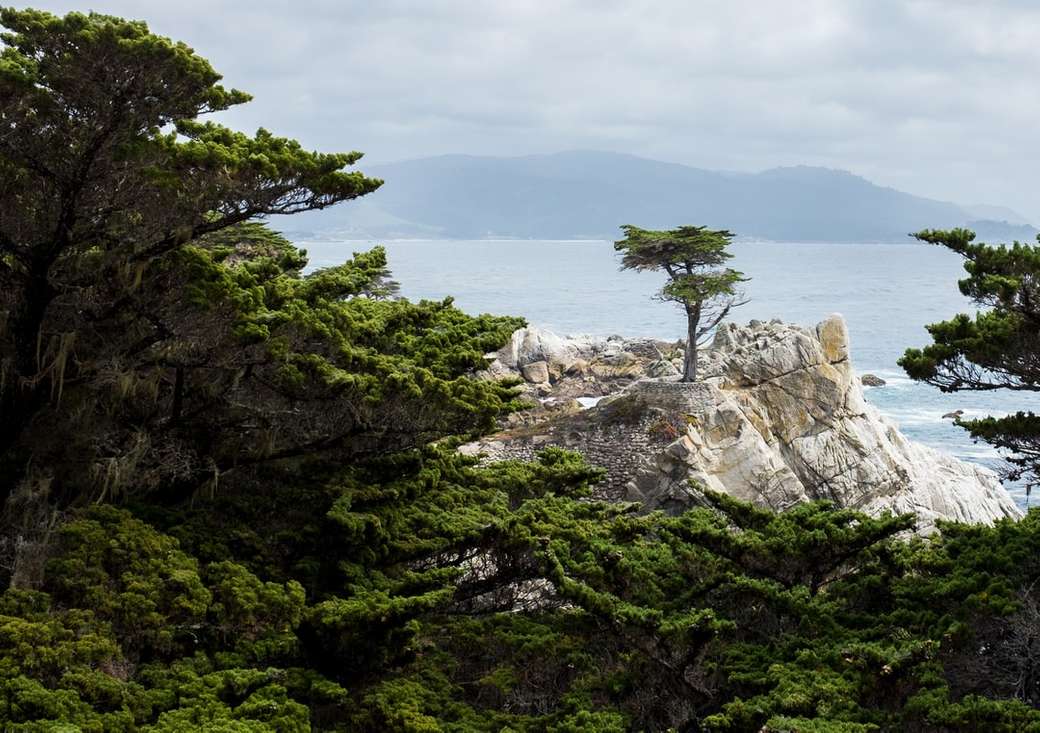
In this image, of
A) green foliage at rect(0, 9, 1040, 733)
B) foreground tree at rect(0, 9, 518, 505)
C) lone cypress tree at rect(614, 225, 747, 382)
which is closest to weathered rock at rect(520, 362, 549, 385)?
lone cypress tree at rect(614, 225, 747, 382)

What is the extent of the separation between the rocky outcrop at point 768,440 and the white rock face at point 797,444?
1.2 inches

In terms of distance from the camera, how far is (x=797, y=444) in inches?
954

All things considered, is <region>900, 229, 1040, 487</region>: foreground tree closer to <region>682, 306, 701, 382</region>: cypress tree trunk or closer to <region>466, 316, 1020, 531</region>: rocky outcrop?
<region>466, 316, 1020, 531</region>: rocky outcrop

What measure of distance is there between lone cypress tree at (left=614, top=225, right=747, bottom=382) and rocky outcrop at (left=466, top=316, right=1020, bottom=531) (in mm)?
1506

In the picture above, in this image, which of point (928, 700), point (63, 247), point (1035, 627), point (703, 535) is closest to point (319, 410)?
point (63, 247)

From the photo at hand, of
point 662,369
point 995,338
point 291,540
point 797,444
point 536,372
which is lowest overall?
point 797,444

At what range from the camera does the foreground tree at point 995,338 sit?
805 cm

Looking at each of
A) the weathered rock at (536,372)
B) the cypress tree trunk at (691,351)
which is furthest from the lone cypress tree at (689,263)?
the weathered rock at (536,372)

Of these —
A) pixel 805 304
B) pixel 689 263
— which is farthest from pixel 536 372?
pixel 805 304

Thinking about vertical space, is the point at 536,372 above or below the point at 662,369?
below

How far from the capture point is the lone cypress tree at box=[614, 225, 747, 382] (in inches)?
1019

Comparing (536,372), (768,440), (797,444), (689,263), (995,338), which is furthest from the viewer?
(536,372)

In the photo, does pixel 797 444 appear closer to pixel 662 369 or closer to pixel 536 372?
pixel 662 369

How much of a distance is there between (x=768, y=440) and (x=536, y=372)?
13.7 meters
